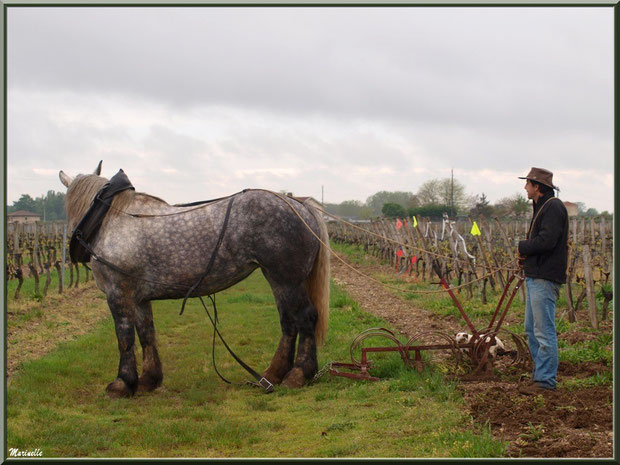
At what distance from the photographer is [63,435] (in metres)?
4.58

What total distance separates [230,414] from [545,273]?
317 cm

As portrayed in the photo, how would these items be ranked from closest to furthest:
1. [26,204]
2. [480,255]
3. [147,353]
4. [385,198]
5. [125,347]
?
[125,347]
[147,353]
[480,255]
[26,204]
[385,198]

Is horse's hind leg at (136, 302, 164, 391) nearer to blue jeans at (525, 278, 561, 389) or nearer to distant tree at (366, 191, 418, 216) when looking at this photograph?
blue jeans at (525, 278, 561, 389)

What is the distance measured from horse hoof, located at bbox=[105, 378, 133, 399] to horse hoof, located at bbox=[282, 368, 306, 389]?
5.37 feet

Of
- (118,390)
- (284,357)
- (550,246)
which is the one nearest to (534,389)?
(550,246)

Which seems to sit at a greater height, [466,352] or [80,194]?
[80,194]

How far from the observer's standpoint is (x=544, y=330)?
5.17 metres

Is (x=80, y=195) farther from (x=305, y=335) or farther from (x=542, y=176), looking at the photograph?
(x=542, y=176)

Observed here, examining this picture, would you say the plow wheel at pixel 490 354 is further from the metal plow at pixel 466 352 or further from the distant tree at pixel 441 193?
the distant tree at pixel 441 193

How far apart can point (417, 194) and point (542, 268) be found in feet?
207

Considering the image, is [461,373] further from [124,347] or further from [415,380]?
[124,347]

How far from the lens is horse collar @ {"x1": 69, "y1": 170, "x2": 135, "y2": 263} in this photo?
6.09 metres

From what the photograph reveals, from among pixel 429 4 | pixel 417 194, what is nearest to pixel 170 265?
pixel 429 4

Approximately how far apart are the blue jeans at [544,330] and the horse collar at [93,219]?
440 cm
